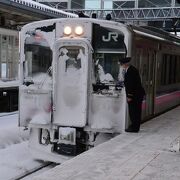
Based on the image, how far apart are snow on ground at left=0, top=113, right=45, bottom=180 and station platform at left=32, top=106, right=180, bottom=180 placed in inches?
77.9

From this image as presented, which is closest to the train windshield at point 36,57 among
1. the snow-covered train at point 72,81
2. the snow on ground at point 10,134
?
the snow-covered train at point 72,81

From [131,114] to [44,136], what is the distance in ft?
5.65

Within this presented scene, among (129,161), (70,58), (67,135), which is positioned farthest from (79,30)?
(129,161)

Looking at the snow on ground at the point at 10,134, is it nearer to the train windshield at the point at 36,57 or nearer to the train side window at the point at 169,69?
the train windshield at the point at 36,57

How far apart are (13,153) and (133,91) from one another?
3041mm

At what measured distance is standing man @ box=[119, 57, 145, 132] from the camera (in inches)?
324

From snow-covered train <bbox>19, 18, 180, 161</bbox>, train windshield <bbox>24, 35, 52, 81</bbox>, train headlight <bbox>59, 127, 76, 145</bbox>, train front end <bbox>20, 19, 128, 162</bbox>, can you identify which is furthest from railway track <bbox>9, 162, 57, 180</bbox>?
train windshield <bbox>24, 35, 52, 81</bbox>

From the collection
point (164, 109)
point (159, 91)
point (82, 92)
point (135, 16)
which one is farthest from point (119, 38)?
point (135, 16)

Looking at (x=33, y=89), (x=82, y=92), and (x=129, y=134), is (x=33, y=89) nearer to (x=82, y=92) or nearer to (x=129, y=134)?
(x=82, y=92)

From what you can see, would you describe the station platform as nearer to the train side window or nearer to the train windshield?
the train windshield

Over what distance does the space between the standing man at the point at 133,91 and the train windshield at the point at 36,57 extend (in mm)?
1483

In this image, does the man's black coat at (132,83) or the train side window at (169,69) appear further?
the train side window at (169,69)

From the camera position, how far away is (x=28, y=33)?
9.01m

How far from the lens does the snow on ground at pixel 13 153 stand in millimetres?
8617
